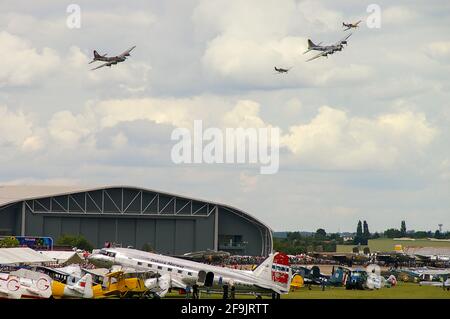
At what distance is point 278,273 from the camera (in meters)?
79.2

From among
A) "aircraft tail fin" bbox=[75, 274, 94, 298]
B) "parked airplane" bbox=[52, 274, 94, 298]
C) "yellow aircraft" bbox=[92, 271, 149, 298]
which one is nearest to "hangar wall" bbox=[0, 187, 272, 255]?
"yellow aircraft" bbox=[92, 271, 149, 298]

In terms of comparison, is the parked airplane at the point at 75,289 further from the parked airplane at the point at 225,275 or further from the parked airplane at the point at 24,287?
the parked airplane at the point at 225,275

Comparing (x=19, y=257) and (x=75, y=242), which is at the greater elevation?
(x=75, y=242)

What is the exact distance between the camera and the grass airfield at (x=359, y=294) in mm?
82125

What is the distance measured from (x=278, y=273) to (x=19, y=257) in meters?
33.1

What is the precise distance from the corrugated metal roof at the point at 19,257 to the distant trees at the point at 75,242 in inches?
1919

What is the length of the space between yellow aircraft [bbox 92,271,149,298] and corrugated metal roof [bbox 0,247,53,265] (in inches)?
938

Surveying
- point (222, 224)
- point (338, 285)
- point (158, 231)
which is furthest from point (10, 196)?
point (338, 285)

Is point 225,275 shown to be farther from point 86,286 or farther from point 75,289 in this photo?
point 75,289

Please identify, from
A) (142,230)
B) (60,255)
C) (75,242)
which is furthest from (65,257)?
(142,230)

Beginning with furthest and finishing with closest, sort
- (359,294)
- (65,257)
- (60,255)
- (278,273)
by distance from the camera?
(60,255) < (65,257) < (359,294) < (278,273)

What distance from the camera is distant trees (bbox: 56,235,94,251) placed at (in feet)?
517

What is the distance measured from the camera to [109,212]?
552ft

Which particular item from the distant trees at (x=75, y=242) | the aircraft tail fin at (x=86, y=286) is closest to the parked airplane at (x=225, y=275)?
the aircraft tail fin at (x=86, y=286)
